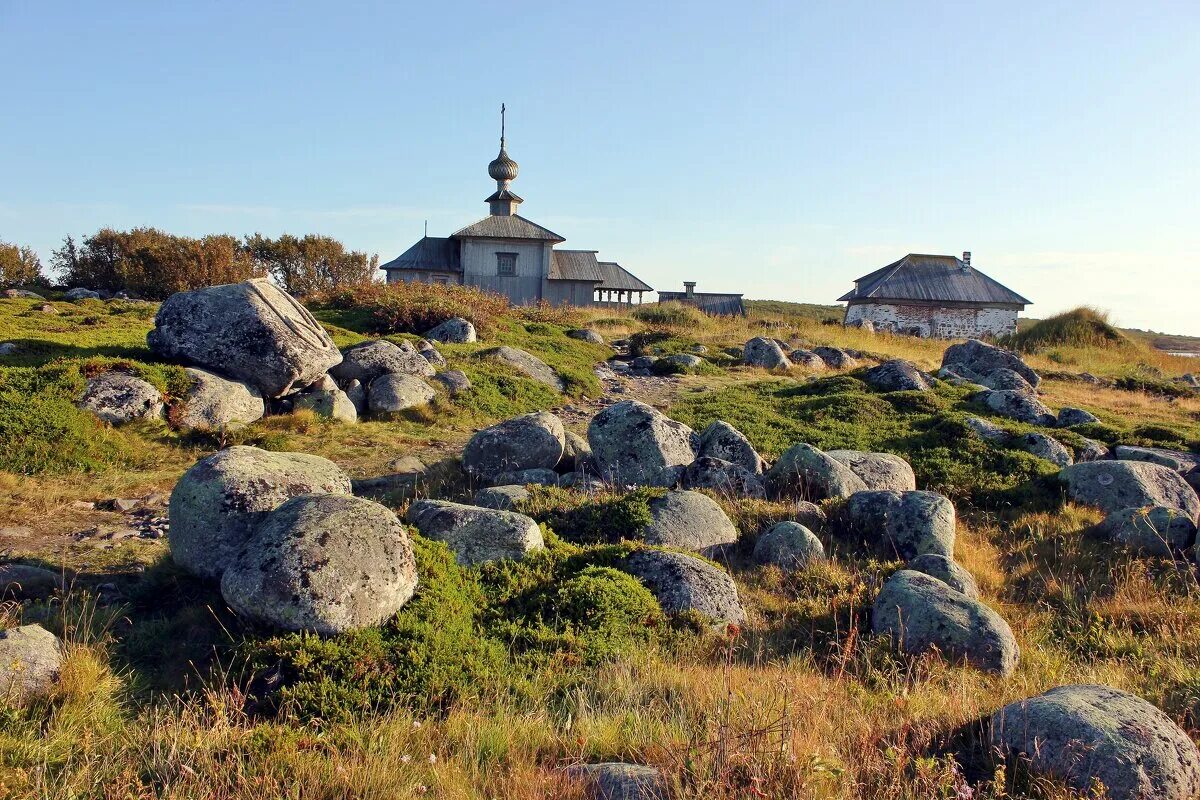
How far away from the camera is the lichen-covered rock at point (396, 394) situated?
1380 centimetres

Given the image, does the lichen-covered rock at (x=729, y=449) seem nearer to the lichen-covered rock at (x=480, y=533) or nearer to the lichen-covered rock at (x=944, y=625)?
the lichen-covered rock at (x=944, y=625)

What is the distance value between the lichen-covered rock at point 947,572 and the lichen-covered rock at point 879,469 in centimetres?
302

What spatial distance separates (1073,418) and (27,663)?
1718cm

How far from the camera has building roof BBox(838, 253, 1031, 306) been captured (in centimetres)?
4247

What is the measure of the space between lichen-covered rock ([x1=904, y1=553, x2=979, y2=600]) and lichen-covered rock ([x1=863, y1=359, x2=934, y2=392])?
11.6m

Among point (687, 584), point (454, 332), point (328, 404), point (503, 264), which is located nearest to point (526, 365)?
point (454, 332)

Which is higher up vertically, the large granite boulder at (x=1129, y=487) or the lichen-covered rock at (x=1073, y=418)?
the lichen-covered rock at (x=1073, y=418)

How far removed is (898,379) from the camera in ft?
62.5

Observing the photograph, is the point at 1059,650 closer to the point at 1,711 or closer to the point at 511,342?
the point at 1,711

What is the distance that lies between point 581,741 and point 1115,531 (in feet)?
26.1

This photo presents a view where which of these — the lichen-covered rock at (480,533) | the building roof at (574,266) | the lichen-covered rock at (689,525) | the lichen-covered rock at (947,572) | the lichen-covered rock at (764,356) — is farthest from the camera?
the building roof at (574,266)

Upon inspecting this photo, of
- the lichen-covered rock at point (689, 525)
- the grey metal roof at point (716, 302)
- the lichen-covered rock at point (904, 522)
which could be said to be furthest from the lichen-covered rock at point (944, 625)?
the grey metal roof at point (716, 302)

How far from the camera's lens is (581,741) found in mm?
4031

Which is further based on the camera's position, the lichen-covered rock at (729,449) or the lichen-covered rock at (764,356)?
the lichen-covered rock at (764,356)
